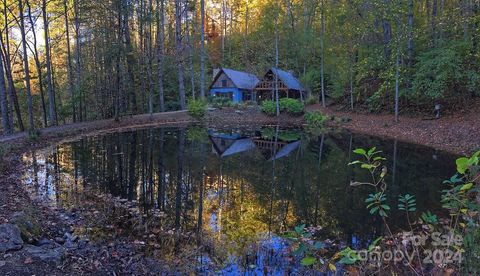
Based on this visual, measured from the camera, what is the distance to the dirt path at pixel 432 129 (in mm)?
14992

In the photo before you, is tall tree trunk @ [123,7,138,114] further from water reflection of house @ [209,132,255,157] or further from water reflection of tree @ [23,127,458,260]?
water reflection of tree @ [23,127,458,260]

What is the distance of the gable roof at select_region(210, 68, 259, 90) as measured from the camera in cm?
3965

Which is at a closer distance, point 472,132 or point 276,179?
point 276,179

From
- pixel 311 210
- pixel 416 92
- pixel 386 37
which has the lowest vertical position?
pixel 311 210

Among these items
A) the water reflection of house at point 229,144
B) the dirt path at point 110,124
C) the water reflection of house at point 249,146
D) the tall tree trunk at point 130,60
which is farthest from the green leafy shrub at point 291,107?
the tall tree trunk at point 130,60

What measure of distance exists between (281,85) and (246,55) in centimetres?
857

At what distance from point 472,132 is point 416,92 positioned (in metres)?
5.82

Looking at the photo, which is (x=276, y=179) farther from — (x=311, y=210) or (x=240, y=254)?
(x=240, y=254)

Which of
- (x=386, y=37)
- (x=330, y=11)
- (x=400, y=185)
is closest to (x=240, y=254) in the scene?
(x=400, y=185)

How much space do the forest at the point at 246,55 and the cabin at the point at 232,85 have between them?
70.6 inches

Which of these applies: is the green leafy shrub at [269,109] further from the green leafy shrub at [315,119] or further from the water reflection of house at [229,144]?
the water reflection of house at [229,144]

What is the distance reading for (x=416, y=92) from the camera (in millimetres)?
20703

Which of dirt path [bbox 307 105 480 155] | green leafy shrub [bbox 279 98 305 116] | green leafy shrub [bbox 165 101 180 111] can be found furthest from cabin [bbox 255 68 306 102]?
dirt path [bbox 307 105 480 155]

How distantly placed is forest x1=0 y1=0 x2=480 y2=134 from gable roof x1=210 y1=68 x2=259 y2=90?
3.70 ft
